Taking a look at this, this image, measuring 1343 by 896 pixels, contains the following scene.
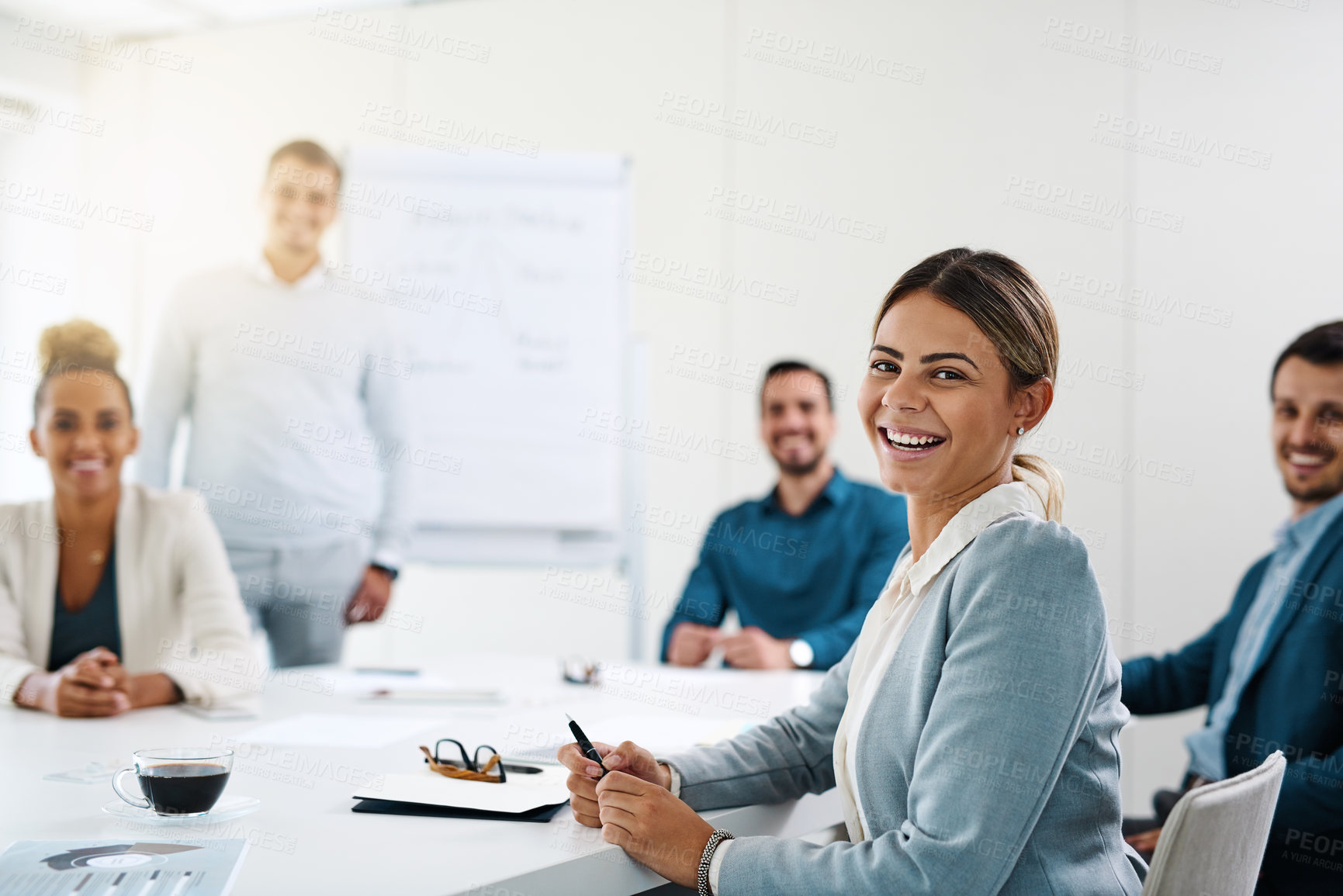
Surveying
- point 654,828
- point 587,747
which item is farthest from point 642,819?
point 587,747

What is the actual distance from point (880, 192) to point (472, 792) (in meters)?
2.96

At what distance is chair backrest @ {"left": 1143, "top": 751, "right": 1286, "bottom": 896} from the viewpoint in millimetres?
1058

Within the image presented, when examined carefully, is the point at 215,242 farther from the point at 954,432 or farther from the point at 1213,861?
the point at 1213,861

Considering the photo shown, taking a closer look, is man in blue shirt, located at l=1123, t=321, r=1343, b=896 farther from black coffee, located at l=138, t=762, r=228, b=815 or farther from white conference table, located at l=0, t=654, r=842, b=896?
black coffee, located at l=138, t=762, r=228, b=815

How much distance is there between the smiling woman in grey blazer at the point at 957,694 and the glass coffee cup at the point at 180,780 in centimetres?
39

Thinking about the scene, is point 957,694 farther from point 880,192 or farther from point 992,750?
point 880,192

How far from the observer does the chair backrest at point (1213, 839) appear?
3.47 ft

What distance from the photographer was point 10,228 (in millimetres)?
4508

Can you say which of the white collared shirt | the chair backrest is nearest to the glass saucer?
the white collared shirt

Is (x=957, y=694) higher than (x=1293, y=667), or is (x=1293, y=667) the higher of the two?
(x=957, y=694)

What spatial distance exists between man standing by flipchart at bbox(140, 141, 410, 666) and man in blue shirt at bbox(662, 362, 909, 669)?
3.14 feet

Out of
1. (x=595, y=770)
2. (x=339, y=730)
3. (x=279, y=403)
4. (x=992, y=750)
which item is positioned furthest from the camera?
(x=279, y=403)

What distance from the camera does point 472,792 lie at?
1.33 metres

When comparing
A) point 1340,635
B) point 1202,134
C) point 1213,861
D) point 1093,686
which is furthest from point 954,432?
point 1202,134
